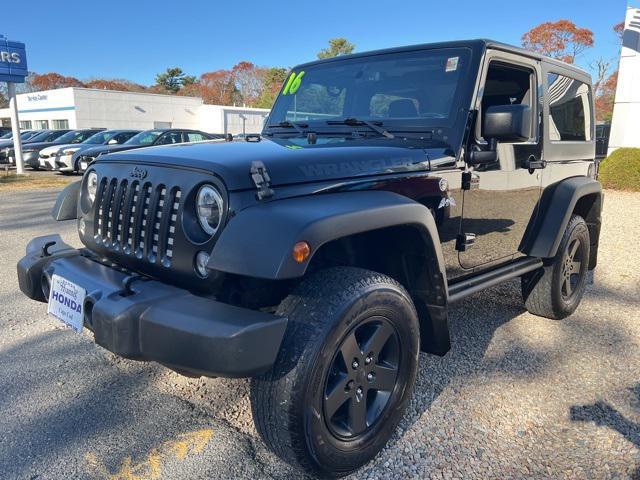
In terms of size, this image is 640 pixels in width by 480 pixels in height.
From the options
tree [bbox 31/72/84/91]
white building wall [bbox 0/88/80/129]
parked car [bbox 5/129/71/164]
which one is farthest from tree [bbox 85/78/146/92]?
parked car [bbox 5/129/71/164]

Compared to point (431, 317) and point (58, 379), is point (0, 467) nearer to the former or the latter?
point (58, 379)

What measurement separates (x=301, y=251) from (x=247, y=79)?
7692 cm

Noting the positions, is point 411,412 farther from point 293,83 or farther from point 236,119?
point 236,119

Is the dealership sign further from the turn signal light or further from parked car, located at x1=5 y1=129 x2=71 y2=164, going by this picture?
the turn signal light

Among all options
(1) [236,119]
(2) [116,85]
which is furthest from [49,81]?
(1) [236,119]

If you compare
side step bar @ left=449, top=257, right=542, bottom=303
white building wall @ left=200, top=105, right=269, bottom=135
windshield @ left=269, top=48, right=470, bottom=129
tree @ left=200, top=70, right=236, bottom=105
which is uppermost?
tree @ left=200, top=70, right=236, bottom=105

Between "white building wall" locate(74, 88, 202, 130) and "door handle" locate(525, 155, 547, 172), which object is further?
"white building wall" locate(74, 88, 202, 130)

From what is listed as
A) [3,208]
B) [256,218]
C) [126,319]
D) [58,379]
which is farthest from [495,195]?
[3,208]

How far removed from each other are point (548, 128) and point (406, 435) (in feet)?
8.01

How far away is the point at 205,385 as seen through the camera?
9.95 feet

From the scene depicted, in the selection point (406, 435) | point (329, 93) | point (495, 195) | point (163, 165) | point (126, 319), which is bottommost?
point (406, 435)

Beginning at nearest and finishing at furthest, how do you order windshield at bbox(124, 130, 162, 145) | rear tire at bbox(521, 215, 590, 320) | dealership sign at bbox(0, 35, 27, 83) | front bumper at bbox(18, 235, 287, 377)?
front bumper at bbox(18, 235, 287, 377)
rear tire at bbox(521, 215, 590, 320)
windshield at bbox(124, 130, 162, 145)
dealership sign at bbox(0, 35, 27, 83)

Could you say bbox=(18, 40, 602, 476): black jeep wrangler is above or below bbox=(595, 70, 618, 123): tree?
below

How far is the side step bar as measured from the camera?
2.97 m
